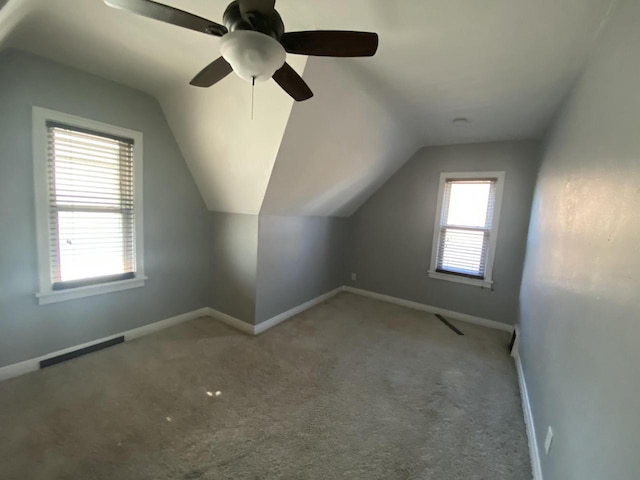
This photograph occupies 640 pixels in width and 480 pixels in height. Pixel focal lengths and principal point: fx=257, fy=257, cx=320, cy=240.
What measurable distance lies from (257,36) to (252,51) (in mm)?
55

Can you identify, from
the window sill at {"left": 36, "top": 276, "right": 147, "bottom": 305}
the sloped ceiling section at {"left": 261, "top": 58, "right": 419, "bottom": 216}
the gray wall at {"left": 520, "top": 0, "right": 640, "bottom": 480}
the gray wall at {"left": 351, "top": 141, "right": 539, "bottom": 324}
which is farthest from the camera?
the gray wall at {"left": 351, "top": 141, "right": 539, "bottom": 324}

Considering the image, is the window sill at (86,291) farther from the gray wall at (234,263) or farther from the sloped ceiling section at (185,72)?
the sloped ceiling section at (185,72)

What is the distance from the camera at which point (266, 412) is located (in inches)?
71.9

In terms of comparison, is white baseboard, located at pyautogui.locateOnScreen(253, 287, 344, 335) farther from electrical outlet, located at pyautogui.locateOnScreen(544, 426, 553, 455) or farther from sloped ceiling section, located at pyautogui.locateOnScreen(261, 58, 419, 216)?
electrical outlet, located at pyautogui.locateOnScreen(544, 426, 553, 455)

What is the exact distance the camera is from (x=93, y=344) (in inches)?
94.6

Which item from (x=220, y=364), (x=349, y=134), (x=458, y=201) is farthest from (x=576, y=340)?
(x=458, y=201)

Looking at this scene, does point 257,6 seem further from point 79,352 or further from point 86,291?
point 79,352

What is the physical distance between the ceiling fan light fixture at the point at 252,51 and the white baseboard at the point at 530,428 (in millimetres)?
2485

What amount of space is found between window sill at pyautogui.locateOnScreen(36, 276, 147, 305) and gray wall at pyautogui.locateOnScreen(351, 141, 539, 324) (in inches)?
123

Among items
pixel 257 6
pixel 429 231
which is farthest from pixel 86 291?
pixel 429 231

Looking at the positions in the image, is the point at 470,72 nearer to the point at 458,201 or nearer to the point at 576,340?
the point at 576,340

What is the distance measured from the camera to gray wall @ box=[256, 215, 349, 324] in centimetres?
296

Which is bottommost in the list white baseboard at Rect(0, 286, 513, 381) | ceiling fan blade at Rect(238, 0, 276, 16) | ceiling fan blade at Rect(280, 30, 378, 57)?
white baseboard at Rect(0, 286, 513, 381)

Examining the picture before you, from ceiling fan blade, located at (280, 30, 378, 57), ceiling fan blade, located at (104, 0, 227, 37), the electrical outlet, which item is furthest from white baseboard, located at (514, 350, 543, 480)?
ceiling fan blade, located at (104, 0, 227, 37)
